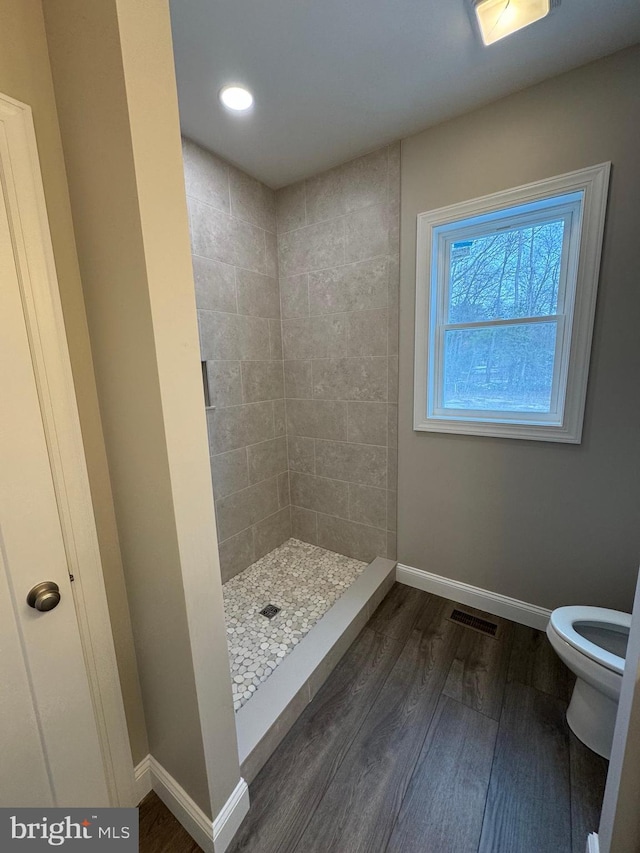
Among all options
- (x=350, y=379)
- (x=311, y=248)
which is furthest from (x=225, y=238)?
(x=350, y=379)

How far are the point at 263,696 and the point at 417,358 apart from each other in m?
1.86

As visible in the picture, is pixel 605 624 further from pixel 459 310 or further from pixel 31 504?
pixel 31 504

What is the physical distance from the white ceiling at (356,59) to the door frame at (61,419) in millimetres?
938

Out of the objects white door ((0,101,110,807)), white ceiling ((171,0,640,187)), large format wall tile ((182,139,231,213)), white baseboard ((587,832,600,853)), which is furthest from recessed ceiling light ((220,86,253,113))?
white baseboard ((587,832,600,853))

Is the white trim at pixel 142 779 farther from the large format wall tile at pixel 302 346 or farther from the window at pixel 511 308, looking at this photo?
the window at pixel 511 308

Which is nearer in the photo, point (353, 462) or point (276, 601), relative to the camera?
point (276, 601)

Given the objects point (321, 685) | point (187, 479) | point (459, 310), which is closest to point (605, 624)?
point (321, 685)

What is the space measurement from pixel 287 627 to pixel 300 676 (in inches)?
15.1

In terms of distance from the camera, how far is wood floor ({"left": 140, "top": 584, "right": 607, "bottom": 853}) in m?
1.07

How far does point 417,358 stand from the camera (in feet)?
6.56

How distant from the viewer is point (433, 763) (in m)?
1.27

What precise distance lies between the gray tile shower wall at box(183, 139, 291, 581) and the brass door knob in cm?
127

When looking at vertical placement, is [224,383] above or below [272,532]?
above

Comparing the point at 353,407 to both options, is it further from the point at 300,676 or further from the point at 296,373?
the point at 300,676
